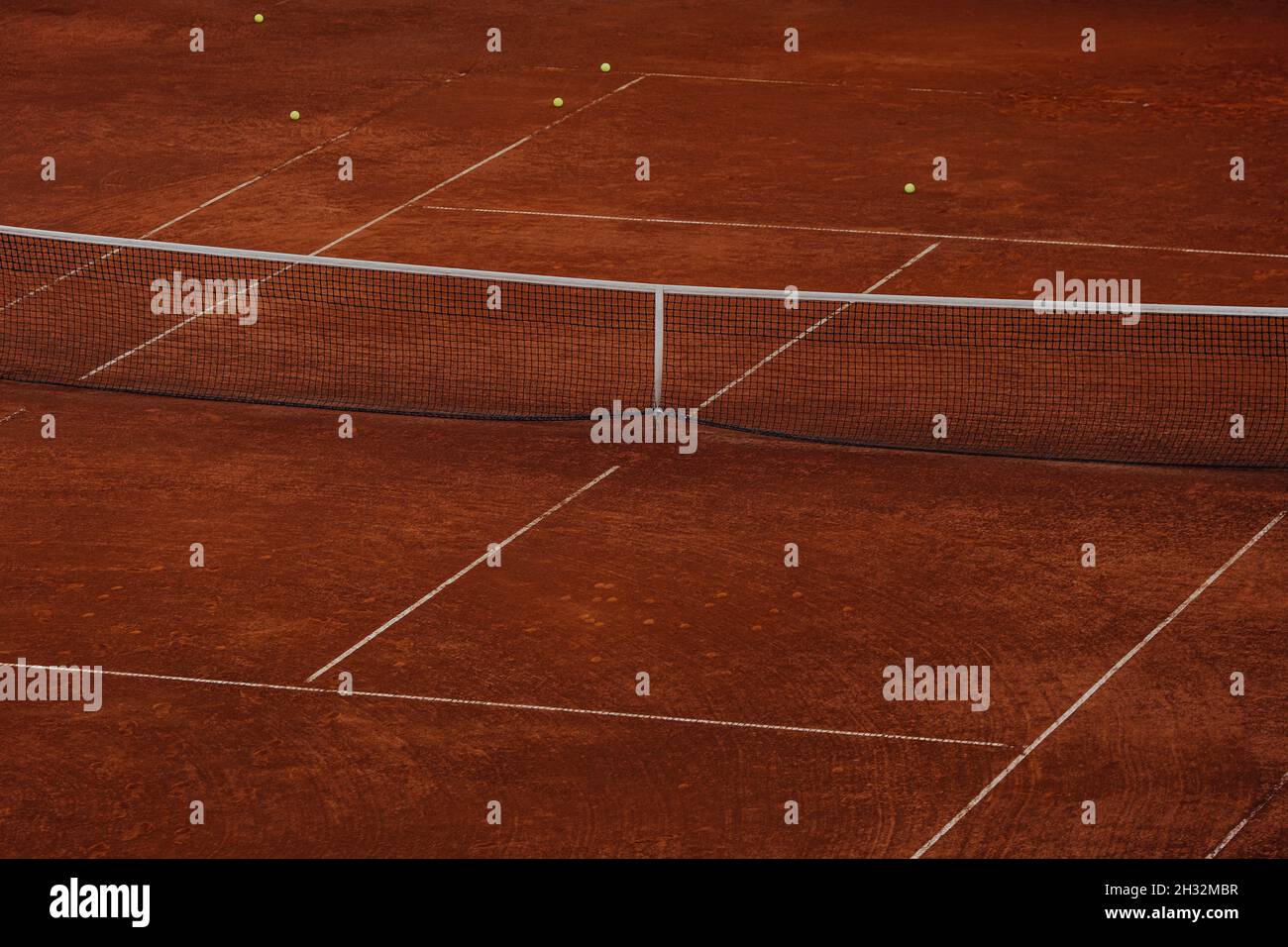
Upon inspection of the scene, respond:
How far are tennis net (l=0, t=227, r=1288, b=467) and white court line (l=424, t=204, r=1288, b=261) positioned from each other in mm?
1084

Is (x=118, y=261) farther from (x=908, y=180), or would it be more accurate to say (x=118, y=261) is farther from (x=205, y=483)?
(x=908, y=180)

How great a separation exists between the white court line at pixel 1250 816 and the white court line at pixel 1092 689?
1050 millimetres

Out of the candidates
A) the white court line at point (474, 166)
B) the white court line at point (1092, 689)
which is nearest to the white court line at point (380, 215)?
the white court line at point (474, 166)

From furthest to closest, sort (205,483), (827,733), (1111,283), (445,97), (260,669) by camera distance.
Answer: (445,97) < (1111,283) < (205,483) < (260,669) < (827,733)

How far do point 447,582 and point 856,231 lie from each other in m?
7.32

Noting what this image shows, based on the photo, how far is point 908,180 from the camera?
766 inches

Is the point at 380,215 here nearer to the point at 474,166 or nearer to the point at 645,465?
the point at 474,166

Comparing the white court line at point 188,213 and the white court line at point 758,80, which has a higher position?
the white court line at point 758,80

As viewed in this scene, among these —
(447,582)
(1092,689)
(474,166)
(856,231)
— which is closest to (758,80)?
(474,166)

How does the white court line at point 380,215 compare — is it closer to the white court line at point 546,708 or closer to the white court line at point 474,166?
the white court line at point 474,166

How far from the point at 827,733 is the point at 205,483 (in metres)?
4.91

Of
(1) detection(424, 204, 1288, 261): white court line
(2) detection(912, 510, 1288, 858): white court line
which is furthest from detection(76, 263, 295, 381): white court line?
(2) detection(912, 510, 1288, 858): white court line

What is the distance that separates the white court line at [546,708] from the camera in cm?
1026

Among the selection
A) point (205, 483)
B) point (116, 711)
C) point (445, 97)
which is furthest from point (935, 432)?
point (445, 97)
